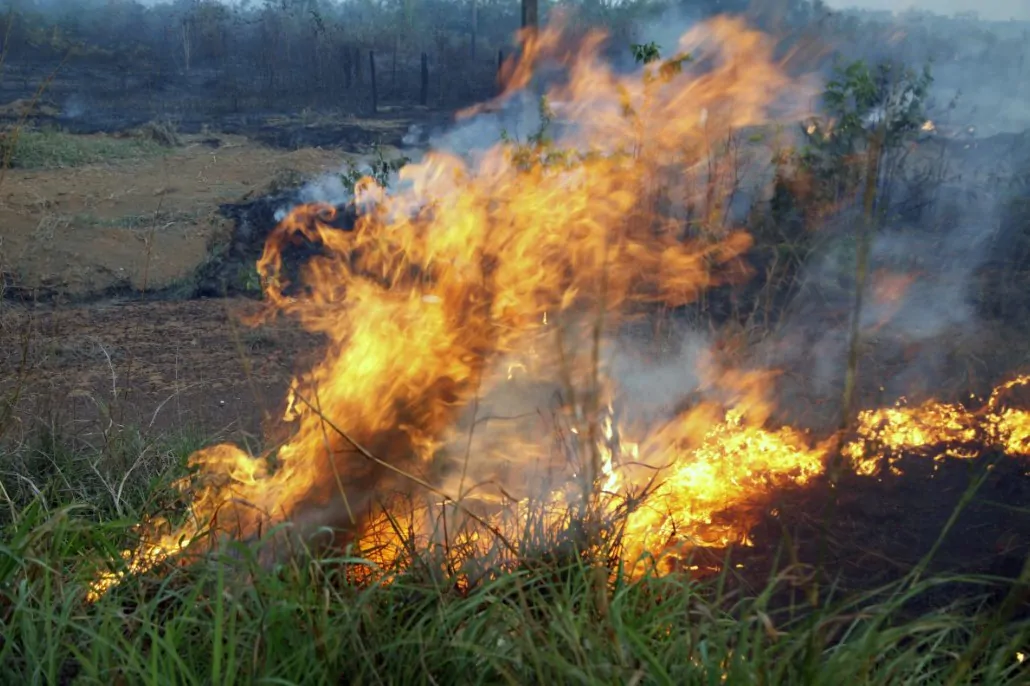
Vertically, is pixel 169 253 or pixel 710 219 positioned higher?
pixel 710 219

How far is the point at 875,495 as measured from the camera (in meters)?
3.70

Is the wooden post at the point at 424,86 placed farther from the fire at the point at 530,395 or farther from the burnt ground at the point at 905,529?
the burnt ground at the point at 905,529

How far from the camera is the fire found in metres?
3.15

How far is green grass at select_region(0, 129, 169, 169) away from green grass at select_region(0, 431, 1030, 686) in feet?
46.6

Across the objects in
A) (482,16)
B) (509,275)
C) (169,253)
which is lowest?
(169,253)

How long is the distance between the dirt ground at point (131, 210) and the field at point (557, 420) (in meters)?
0.09

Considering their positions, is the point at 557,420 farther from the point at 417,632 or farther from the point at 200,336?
the point at 200,336

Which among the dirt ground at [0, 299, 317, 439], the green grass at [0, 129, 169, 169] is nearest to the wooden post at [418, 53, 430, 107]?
the green grass at [0, 129, 169, 169]

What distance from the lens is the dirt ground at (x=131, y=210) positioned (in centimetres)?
891

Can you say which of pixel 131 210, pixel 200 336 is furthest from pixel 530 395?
pixel 131 210

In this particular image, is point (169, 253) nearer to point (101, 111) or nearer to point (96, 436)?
point (96, 436)

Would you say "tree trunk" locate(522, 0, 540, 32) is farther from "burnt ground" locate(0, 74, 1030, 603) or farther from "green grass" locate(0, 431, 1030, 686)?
"green grass" locate(0, 431, 1030, 686)

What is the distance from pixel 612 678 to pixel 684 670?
19 centimetres

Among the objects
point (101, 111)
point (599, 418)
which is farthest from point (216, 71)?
point (599, 418)
